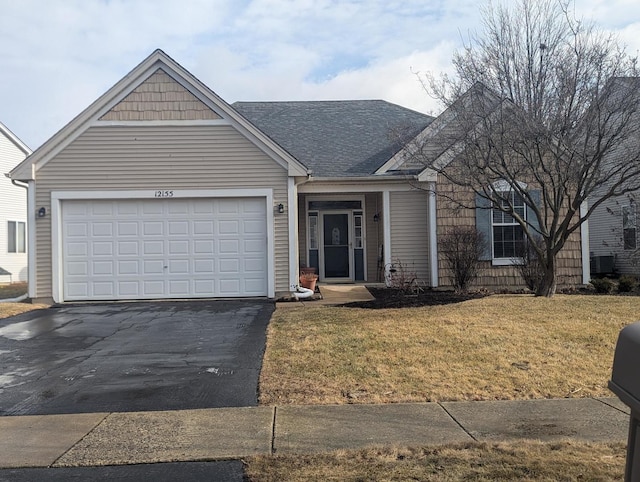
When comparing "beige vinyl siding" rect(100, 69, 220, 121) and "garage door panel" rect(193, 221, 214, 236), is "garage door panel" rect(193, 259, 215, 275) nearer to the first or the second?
"garage door panel" rect(193, 221, 214, 236)

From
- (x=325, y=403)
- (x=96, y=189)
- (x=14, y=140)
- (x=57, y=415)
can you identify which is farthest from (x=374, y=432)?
(x=14, y=140)

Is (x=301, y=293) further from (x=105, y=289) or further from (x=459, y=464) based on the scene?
(x=459, y=464)

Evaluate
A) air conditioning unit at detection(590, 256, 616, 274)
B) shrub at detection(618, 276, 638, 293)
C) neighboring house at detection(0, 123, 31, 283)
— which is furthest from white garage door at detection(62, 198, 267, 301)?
neighboring house at detection(0, 123, 31, 283)

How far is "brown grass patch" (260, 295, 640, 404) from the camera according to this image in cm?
647

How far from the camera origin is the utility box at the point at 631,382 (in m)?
2.57

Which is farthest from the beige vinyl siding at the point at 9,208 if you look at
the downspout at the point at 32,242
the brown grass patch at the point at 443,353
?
the brown grass patch at the point at 443,353

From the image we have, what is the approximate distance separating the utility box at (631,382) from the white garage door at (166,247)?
1160 centimetres

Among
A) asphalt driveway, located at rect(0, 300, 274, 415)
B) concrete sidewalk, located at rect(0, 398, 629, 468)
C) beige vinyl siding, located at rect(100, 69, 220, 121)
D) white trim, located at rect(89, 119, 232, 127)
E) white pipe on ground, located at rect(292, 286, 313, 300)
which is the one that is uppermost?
beige vinyl siding, located at rect(100, 69, 220, 121)

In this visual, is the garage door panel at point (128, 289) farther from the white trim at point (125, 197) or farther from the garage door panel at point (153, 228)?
the white trim at point (125, 197)

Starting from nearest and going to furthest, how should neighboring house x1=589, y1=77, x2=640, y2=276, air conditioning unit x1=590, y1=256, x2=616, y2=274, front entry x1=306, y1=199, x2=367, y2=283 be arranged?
front entry x1=306, y1=199, x2=367, y2=283 → neighboring house x1=589, y1=77, x2=640, y2=276 → air conditioning unit x1=590, y1=256, x2=616, y2=274

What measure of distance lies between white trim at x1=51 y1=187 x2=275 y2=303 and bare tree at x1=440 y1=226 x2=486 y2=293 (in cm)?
452

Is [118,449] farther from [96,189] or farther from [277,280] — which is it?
[96,189]

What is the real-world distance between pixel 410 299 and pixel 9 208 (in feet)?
67.6

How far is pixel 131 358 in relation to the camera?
8.20 m
